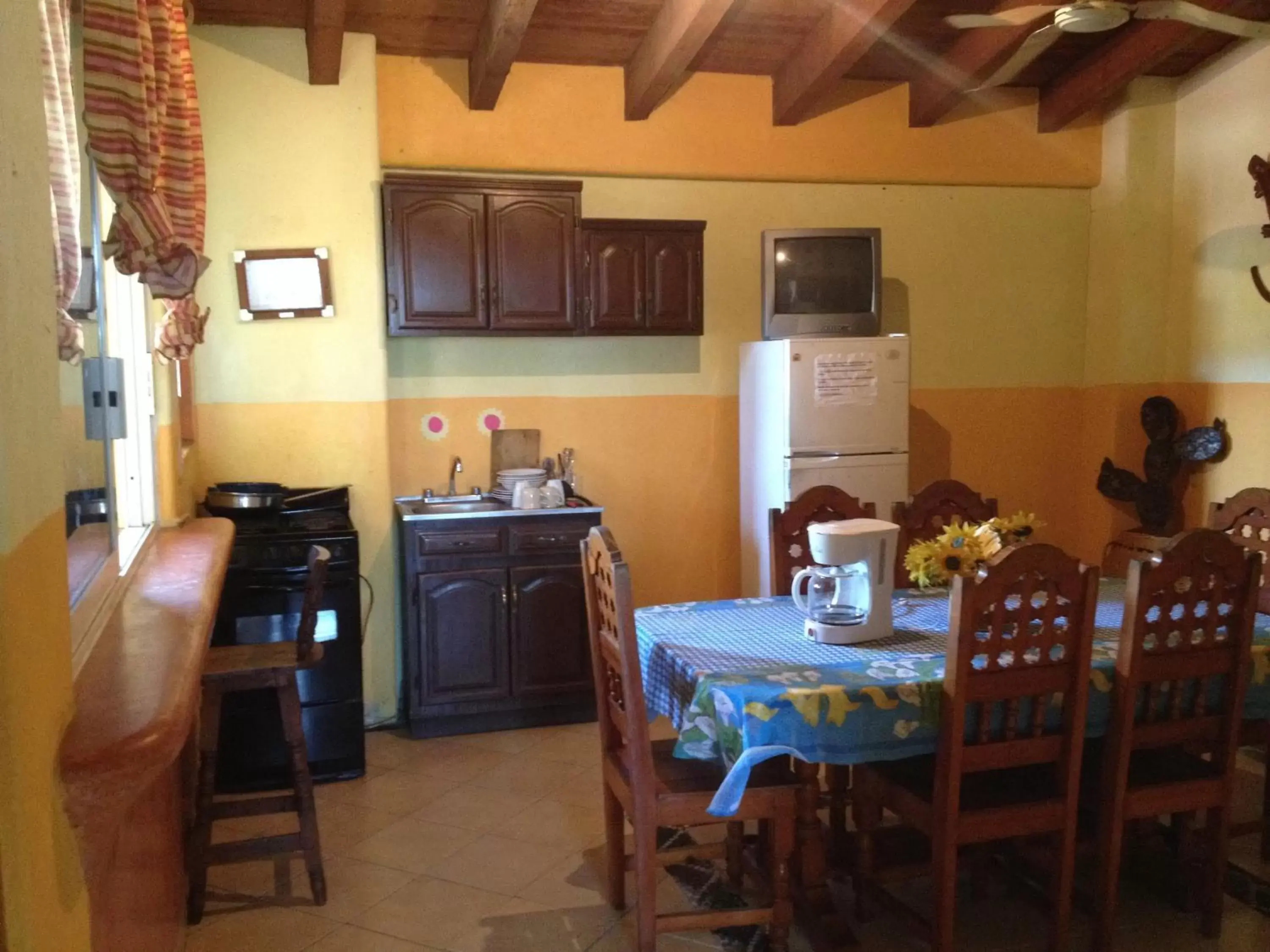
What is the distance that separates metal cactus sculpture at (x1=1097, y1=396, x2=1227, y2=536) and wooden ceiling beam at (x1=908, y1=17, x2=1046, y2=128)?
170cm

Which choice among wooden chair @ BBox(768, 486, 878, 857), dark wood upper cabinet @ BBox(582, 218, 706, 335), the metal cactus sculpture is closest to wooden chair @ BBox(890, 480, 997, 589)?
wooden chair @ BBox(768, 486, 878, 857)

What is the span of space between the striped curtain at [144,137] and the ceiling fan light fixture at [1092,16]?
2.26 meters

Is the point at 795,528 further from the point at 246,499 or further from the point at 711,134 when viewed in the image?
the point at 711,134

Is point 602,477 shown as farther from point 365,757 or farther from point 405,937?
point 405,937

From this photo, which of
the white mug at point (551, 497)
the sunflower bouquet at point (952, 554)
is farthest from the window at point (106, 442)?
the sunflower bouquet at point (952, 554)

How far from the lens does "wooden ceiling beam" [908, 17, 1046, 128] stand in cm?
405

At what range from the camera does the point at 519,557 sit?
3994 millimetres

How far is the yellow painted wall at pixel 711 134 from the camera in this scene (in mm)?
4242

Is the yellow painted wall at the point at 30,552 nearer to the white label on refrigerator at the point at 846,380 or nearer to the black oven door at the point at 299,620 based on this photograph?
the black oven door at the point at 299,620

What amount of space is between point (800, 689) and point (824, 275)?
2.53 meters

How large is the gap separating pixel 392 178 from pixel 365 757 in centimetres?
225

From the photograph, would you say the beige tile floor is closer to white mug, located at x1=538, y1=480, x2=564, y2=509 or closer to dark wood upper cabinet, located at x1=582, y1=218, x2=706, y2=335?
white mug, located at x1=538, y1=480, x2=564, y2=509

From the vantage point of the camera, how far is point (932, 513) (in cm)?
342

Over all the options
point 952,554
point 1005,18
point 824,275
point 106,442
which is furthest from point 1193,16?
point 106,442
